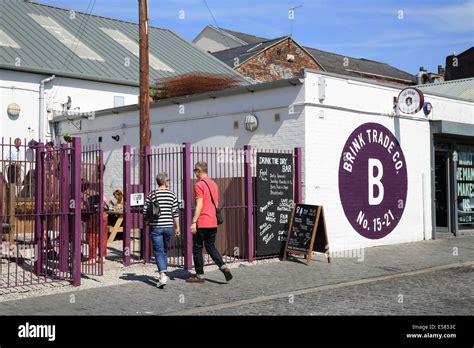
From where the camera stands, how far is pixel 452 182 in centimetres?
1753

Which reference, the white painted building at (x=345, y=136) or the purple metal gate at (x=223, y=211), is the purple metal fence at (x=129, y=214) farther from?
the white painted building at (x=345, y=136)

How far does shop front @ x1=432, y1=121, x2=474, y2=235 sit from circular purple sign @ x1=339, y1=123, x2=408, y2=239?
2.16 m

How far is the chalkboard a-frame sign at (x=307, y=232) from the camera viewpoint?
12133mm

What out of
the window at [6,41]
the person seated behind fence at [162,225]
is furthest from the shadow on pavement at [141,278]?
the window at [6,41]

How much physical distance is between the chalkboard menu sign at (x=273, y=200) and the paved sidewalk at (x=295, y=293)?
0.55m

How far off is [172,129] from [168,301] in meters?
8.48

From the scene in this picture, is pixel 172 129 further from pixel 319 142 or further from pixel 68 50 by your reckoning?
pixel 68 50

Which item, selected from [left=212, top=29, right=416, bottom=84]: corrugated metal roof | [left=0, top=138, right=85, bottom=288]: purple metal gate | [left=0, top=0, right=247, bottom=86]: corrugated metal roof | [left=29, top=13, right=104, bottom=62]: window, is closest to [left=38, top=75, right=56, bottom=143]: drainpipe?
[left=0, top=0, right=247, bottom=86]: corrugated metal roof

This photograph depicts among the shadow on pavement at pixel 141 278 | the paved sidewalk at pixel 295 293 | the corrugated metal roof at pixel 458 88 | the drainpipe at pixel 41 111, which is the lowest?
the paved sidewalk at pixel 295 293

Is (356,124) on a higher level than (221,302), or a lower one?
higher

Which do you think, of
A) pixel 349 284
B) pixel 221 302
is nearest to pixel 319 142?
pixel 349 284

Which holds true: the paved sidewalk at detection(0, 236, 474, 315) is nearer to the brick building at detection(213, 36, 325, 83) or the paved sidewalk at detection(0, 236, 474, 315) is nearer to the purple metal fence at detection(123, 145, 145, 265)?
the purple metal fence at detection(123, 145, 145, 265)
